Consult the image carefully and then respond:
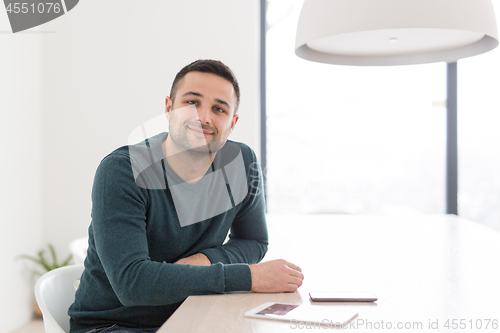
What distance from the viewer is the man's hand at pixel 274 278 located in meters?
1.08

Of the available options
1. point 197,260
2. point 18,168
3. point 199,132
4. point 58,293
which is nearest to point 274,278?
point 197,260

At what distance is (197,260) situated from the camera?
128cm

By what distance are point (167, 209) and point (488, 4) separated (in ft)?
3.46

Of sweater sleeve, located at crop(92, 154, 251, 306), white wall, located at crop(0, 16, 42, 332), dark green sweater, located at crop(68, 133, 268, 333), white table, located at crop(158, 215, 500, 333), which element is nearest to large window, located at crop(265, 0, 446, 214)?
white table, located at crop(158, 215, 500, 333)

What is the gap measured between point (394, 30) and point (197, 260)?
2.93 ft

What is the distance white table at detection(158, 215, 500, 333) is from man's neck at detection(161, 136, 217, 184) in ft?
1.33

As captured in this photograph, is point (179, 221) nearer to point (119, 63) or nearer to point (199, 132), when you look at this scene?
point (199, 132)

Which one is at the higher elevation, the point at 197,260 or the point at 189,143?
the point at 189,143

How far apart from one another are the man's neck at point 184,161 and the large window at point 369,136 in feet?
7.73

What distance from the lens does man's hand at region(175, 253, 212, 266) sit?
1.27 meters

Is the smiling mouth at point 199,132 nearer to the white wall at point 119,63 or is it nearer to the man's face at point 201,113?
the man's face at point 201,113

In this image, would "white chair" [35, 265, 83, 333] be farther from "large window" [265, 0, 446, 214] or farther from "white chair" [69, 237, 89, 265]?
"large window" [265, 0, 446, 214]

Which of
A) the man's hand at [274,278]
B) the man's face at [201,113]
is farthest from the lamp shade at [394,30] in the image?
the man's hand at [274,278]

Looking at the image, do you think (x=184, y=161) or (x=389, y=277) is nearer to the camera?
(x=389, y=277)
